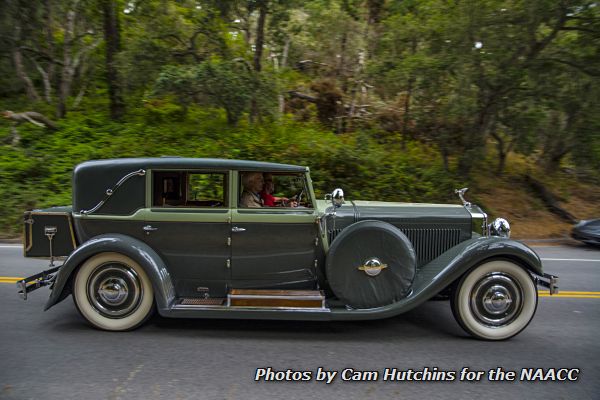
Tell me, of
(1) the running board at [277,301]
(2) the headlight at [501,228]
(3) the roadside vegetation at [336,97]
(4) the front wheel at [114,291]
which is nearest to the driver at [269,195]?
(1) the running board at [277,301]

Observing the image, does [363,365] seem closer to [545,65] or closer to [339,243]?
[339,243]

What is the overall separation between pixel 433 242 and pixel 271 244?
168 cm

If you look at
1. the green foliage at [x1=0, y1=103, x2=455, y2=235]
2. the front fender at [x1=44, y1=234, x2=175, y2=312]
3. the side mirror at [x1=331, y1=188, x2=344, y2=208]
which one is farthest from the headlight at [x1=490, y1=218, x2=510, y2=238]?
the green foliage at [x1=0, y1=103, x2=455, y2=235]

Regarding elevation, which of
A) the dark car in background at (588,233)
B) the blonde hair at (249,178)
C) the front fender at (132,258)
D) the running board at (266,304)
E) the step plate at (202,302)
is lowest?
the dark car in background at (588,233)

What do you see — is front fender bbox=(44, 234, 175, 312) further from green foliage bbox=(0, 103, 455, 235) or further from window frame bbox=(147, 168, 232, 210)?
green foliage bbox=(0, 103, 455, 235)

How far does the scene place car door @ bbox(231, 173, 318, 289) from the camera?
14.9 ft

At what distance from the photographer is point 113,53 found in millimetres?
14641

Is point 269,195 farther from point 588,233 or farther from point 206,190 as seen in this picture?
point 588,233

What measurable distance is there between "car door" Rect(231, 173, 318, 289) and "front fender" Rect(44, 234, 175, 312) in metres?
0.64

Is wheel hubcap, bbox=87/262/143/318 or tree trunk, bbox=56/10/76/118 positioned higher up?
tree trunk, bbox=56/10/76/118

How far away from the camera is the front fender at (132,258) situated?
172 inches

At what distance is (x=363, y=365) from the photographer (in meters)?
3.95

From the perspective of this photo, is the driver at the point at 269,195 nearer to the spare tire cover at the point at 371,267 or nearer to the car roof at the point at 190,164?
the car roof at the point at 190,164

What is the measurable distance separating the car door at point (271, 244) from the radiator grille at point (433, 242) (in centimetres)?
113
